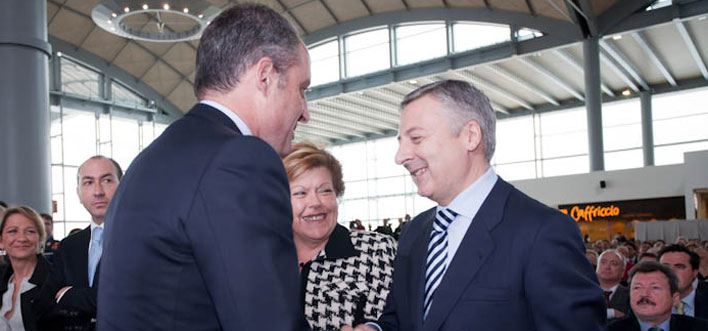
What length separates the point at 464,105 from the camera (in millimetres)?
2326

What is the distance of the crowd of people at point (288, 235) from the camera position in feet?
4.43

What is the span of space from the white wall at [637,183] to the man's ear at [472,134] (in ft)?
68.5

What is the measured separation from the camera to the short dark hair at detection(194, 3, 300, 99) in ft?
5.15

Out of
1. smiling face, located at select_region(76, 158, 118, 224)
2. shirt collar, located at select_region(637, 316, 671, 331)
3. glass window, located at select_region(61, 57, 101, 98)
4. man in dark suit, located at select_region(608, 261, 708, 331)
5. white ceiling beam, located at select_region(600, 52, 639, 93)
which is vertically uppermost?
glass window, located at select_region(61, 57, 101, 98)

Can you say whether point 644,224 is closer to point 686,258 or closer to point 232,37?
point 686,258

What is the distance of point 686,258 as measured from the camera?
22.6 feet

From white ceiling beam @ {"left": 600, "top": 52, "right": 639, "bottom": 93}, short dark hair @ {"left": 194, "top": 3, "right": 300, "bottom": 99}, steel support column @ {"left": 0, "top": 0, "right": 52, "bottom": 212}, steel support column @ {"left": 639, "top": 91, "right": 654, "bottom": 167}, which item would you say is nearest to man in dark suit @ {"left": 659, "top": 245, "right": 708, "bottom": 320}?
short dark hair @ {"left": 194, "top": 3, "right": 300, "bottom": 99}

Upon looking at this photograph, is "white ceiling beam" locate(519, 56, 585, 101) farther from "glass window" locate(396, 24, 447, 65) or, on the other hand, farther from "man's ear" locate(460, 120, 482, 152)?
"man's ear" locate(460, 120, 482, 152)

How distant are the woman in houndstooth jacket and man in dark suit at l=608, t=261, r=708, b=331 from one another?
2.71 metres

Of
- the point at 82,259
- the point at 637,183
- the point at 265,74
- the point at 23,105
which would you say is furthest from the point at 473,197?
the point at 637,183

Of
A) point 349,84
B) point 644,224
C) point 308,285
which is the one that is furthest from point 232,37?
point 349,84

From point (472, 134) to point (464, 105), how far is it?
0.36ft

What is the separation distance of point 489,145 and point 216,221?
1312 mm

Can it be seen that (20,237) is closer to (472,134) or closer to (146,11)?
(472,134)
